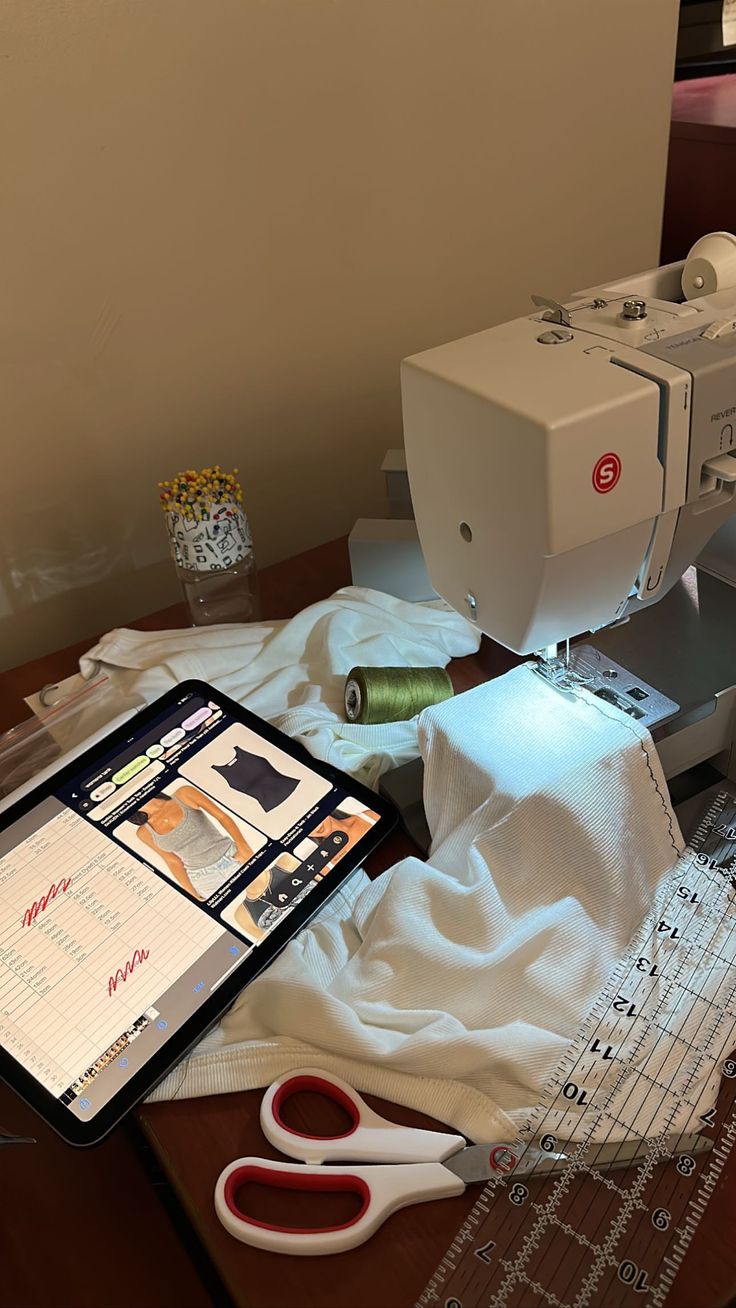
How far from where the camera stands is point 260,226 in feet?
4.79

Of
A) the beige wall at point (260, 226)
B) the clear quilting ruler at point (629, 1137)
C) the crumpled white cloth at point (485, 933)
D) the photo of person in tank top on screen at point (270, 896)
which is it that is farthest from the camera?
the beige wall at point (260, 226)

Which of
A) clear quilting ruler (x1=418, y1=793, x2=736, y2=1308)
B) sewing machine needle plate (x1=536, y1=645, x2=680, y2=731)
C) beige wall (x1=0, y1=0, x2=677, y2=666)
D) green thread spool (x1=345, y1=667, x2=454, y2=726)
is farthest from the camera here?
beige wall (x1=0, y1=0, x2=677, y2=666)

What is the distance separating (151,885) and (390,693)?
0.35 meters

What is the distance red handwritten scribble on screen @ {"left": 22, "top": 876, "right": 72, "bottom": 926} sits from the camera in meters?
0.94

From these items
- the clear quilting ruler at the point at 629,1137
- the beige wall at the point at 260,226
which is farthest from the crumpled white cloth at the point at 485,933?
the beige wall at the point at 260,226

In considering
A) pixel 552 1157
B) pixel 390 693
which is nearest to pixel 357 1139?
pixel 552 1157

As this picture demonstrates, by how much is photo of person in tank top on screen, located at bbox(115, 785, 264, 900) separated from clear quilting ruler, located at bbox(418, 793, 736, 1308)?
1.19 feet

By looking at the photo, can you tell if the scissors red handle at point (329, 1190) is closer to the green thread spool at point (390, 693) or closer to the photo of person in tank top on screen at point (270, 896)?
the photo of person in tank top on screen at point (270, 896)

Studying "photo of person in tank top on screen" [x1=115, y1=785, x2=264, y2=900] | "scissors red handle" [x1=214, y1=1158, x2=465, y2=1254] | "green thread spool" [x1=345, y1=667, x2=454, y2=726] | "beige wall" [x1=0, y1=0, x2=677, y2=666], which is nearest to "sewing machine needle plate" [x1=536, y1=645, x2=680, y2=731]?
"green thread spool" [x1=345, y1=667, x2=454, y2=726]

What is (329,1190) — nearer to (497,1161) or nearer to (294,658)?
(497,1161)

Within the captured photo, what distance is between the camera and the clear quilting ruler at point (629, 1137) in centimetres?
71

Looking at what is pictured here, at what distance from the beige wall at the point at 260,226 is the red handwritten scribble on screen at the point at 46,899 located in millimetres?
656

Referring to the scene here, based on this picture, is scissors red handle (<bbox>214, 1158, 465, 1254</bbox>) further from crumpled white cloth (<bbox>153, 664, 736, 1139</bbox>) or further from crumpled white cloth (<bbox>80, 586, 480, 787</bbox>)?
crumpled white cloth (<bbox>80, 586, 480, 787</bbox>)

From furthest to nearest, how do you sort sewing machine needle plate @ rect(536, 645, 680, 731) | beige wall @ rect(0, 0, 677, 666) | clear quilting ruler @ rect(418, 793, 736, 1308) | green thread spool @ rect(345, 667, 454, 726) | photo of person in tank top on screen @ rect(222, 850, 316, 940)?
beige wall @ rect(0, 0, 677, 666) < green thread spool @ rect(345, 667, 454, 726) < sewing machine needle plate @ rect(536, 645, 680, 731) < photo of person in tank top on screen @ rect(222, 850, 316, 940) < clear quilting ruler @ rect(418, 793, 736, 1308)
